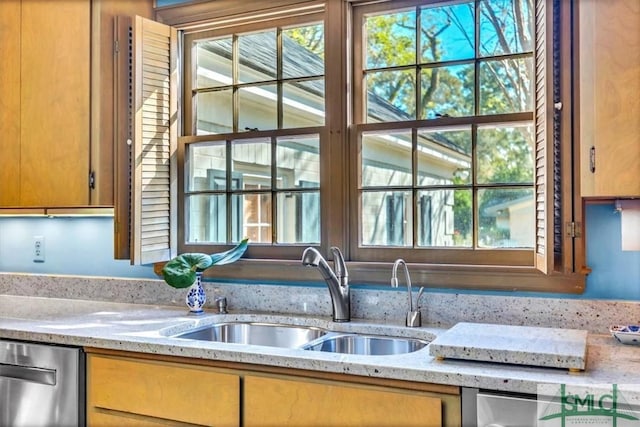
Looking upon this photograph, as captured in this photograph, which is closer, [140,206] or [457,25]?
[457,25]

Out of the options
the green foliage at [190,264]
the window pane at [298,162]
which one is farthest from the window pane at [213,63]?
the green foliage at [190,264]

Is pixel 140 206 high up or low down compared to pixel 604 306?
up

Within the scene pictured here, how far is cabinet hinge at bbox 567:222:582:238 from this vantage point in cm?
171

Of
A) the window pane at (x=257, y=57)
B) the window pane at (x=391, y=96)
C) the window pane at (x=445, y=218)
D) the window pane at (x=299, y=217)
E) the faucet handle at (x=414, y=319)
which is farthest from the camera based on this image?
the window pane at (x=257, y=57)

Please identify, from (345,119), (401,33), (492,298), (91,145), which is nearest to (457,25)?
(401,33)

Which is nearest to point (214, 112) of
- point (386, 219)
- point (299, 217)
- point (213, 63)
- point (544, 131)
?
point (213, 63)

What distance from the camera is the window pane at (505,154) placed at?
1.97 meters

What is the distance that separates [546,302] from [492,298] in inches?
6.8

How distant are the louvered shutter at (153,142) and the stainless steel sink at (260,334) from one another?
1.52 feet

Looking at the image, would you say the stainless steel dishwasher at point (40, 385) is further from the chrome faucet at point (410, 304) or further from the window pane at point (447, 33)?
the window pane at point (447, 33)

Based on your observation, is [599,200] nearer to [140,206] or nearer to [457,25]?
[457,25]

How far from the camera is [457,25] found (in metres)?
2.08

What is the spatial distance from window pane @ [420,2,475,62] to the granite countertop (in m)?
1.02

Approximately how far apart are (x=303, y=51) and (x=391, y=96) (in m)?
0.44
